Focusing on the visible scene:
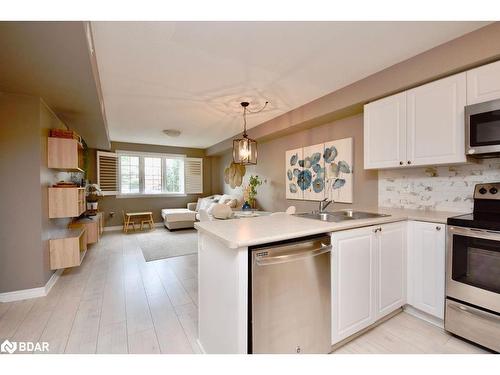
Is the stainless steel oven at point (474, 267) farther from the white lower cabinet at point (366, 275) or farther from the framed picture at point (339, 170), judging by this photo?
the framed picture at point (339, 170)

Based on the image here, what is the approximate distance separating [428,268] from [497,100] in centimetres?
139

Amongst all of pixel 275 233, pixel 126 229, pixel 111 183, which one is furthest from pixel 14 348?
pixel 111 183

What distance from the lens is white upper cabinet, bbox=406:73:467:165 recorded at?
1904mm

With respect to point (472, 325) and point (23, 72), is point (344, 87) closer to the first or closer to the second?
point (472, 325)

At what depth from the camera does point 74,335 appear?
1.83 m

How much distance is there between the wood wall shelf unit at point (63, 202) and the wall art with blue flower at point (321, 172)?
3.30 meters

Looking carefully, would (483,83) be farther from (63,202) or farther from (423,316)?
(63,202)

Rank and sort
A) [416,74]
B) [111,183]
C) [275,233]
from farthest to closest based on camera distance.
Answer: [111,183] → [416,74] → [275,233]

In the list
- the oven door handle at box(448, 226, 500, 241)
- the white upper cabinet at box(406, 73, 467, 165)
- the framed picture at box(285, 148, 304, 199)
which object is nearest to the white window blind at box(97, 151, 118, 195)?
the framed picture at box(285, 148, 304, 199)

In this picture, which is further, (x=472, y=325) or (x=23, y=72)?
(x=23, y=72)

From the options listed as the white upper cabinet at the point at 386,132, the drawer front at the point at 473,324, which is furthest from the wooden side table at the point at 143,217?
the drawer front at the point at 473,324

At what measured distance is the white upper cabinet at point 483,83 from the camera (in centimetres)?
171

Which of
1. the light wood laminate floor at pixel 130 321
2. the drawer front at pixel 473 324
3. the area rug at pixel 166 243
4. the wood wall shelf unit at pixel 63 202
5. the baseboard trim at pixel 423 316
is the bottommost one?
the area rug at pixel 166 243

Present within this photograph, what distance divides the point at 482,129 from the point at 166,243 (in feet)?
16.3
